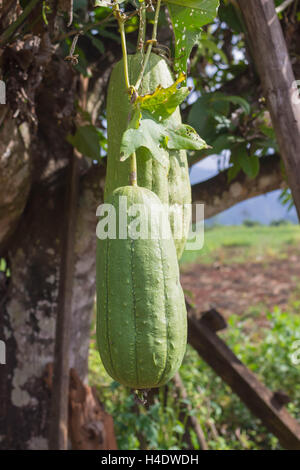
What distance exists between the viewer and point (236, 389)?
2.35m

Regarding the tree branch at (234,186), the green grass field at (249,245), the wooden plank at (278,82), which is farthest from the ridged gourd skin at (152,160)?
the green grass field at (249,245)

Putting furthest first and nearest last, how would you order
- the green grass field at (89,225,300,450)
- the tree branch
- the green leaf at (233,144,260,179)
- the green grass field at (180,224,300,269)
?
1. the green grass field at (180,224,300,269)
2. the green grass field at (89,225,300,450)
3. the tree branch
4. the green leaf at (233,144,260,179)

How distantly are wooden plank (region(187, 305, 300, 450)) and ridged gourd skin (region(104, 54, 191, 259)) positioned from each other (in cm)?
136

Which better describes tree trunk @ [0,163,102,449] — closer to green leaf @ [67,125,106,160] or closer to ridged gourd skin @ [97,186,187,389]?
green leaf @ [67,125,106,160]

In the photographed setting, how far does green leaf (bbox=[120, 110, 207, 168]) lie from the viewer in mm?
748

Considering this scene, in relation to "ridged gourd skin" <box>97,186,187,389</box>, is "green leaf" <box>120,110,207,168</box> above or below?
above

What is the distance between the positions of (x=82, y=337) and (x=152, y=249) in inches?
Answer: 53.4

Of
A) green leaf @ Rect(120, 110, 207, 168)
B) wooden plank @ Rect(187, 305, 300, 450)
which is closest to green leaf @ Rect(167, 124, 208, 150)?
green leaf @ Rect(120, 110, 207, 168)

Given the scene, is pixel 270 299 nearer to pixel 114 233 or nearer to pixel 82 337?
pixel 82 337

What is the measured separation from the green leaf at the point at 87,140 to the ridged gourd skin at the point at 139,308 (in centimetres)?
93

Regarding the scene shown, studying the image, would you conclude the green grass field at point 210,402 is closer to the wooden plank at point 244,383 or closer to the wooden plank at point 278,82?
the wooden plank at point 244,383

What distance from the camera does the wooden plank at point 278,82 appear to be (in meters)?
0.96

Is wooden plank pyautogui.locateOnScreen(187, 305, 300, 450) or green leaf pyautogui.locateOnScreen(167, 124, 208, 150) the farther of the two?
wooden plank pyautogui.locateOnScreen(187, 305, 300, 450)
